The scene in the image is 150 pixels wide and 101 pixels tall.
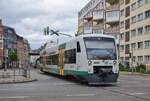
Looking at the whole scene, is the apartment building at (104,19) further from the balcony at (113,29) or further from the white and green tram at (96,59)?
the white and green tram at (96,59)

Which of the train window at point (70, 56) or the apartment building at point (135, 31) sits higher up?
the apartment building at point (135, 31)

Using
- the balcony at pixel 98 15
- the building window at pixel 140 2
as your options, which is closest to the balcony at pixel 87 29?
the balcony at pixel 98 15

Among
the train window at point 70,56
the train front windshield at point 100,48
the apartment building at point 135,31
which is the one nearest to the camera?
the train front windshield at point 100,48

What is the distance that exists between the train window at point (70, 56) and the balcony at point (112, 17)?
61724mm

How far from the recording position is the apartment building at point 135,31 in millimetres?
75775

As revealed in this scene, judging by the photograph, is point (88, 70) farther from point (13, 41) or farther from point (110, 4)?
point (13, 41)

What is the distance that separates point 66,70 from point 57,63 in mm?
5526

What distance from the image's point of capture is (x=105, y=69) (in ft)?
→ 93.1

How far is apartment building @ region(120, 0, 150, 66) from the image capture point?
2983 inches

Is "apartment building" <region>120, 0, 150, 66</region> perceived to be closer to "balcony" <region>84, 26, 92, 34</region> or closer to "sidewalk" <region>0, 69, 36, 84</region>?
"balcony" <region>84, 26, 92, 34</region>

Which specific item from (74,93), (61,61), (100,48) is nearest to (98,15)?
(61,61)

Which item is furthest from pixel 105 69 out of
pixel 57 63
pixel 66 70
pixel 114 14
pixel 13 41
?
pixel 13 41

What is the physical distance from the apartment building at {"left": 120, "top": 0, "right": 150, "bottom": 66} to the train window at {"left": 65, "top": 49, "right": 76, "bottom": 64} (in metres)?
34.5

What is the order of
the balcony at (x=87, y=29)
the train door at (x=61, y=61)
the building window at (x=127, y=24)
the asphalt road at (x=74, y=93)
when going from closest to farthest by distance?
the asphalt road at (x=74, y=93) → the train door at (x=61, y=61) → the building window at (x=127, y=24) → the balcony at (x=87, y=29)
